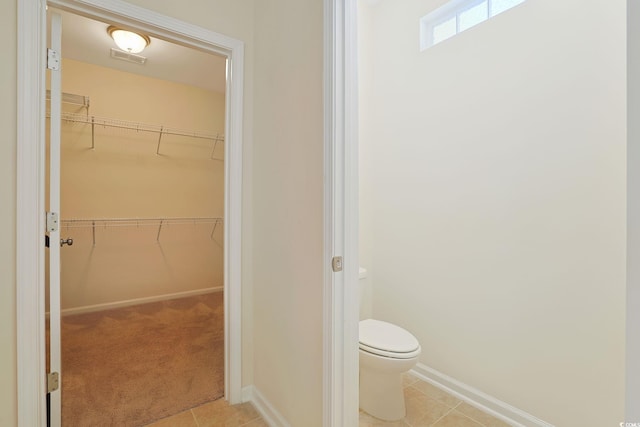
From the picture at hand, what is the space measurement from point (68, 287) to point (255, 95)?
9.72 ft

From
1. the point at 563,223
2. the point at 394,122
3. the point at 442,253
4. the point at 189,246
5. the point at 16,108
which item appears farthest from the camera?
the point at 189,246

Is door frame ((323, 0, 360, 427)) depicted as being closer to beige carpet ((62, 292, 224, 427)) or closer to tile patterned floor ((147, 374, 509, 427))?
tile patterned floor ((147, 374, 509, 427))

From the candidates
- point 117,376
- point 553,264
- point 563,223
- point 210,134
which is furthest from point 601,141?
point 210,134

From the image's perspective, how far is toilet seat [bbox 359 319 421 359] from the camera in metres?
1.54

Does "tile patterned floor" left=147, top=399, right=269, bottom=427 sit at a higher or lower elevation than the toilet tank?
lower

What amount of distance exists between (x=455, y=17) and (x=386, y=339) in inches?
84.6

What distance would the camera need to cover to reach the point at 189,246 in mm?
3756

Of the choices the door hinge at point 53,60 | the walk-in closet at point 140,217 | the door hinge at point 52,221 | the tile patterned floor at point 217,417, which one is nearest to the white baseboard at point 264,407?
the tile patterned floor at point 217,417

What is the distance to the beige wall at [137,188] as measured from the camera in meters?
3.03

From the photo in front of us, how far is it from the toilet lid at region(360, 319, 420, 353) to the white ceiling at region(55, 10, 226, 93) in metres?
2.27

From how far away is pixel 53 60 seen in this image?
135 centimetres

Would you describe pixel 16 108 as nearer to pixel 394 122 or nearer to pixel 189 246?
pixel 394 122

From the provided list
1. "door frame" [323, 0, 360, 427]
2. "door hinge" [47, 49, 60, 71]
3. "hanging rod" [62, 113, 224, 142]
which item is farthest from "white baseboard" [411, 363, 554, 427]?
"hanging rod" [62, 113, 224, 142]

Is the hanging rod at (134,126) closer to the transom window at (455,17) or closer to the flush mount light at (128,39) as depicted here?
the flush mount light at (128,39)
